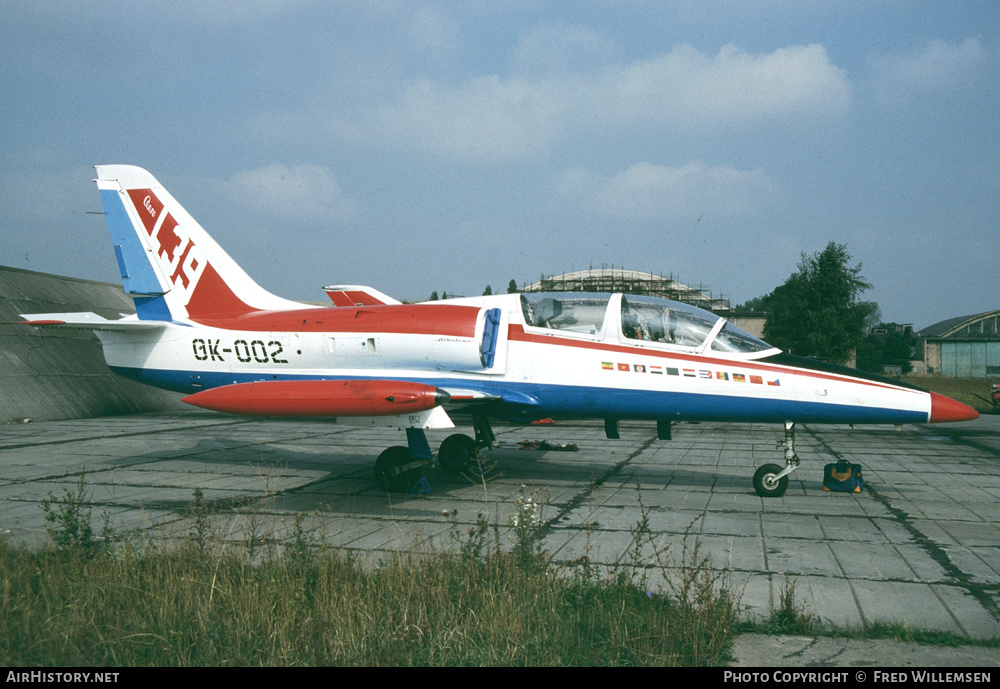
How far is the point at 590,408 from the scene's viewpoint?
9945 mm

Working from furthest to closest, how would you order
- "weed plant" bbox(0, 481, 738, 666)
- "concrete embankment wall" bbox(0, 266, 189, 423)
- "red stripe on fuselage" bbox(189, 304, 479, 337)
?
"concrete embankment wall" bbox(0, 266, 189, 423)
"red stripe on fuselage" bbox(189, 304, 479, 337)
"weed plant" bbox(0, 481, 738, 666)

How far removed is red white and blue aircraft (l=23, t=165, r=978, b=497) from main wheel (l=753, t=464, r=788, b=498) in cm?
2

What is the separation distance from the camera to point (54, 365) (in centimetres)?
2405

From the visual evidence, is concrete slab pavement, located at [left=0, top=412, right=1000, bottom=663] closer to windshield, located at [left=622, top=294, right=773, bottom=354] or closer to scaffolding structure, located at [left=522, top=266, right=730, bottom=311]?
windshield, located at [left=622, top=294, right=773, bottom=354]

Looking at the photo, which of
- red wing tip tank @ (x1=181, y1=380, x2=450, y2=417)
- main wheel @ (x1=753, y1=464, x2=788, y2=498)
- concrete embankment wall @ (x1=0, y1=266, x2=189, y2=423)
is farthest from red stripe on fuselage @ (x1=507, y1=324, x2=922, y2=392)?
concrete embankment wall @ (x1=0, y1=266, x2=189, y2=423)

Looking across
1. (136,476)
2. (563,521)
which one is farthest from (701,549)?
(136,476)

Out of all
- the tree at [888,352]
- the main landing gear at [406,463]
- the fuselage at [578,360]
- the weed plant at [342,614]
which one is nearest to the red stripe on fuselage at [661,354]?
the fuselage at [578,360]

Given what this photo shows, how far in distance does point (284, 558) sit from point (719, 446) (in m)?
12.7

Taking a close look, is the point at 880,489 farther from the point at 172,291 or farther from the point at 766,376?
the point at 172,291

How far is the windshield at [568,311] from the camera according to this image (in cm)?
1001

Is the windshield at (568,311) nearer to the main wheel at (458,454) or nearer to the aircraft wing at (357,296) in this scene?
the main wheel at (458,454)

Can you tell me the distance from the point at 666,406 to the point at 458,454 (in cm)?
397

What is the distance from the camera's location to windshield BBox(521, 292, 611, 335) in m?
10.0
